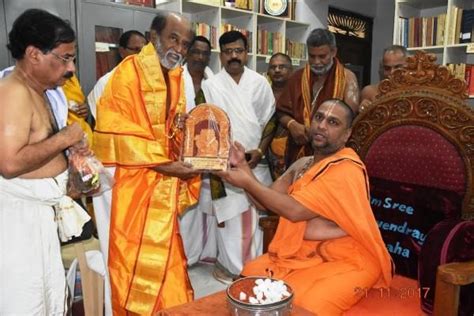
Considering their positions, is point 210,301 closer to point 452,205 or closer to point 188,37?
point 452,205

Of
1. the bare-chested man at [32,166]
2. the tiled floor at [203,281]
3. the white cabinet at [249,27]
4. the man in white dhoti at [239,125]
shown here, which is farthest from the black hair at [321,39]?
the white cabinet at [249,27]

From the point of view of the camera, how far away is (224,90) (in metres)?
3.01

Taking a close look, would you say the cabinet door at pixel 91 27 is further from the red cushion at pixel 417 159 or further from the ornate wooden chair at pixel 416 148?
the red cushion at pixel 417 159

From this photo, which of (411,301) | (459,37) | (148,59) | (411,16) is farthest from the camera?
(411,16)

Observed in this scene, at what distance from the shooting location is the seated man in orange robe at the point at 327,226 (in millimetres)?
1684

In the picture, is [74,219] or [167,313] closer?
[167,313]

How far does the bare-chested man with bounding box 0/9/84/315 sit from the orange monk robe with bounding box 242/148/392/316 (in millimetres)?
825

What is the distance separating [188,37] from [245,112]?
37.2 inches

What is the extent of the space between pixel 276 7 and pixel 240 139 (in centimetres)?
272

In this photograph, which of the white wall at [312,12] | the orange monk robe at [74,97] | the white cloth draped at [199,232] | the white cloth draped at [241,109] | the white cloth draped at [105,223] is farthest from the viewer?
the white wall at [312,12]

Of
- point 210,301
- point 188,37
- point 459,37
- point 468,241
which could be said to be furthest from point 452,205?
point 459,37

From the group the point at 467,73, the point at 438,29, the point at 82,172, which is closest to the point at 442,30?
the point at 438,29
